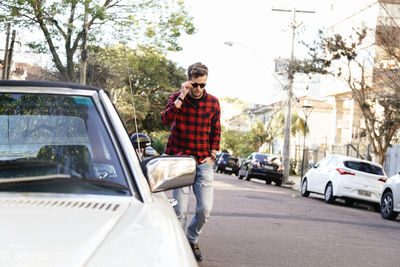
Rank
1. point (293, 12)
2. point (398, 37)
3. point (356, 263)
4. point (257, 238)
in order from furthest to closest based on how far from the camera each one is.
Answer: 1. point (293, 12)
2. point (398, 37)
3. point (257, 238)
4. point (356, 263)

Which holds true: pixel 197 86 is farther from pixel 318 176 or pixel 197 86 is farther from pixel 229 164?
pixel 229 164

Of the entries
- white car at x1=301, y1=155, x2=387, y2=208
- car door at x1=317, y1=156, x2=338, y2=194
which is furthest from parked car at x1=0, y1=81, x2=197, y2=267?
car door at x1=317, y1=156, x2=338, y2=194

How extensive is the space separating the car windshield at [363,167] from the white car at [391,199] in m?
3.55

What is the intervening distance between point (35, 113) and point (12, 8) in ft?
70.4

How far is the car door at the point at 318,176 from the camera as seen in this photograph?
2022 centimetres

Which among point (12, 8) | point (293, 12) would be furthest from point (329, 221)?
point (293, 12)

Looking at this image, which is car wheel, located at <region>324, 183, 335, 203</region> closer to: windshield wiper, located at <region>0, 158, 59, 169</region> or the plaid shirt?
the plaid shirt

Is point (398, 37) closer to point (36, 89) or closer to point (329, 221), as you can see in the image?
point (329, 221)

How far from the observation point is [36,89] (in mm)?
3076

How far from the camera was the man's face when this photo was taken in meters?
6.06

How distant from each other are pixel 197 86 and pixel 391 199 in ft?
33.0

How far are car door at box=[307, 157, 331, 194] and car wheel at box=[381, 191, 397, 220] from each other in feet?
14.7

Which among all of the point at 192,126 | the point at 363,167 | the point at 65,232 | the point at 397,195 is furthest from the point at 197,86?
the point at 363,167

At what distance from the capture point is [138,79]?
43719 mm
